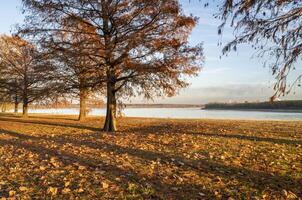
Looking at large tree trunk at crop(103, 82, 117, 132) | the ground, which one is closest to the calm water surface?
large tree trunk at crop(103, 82, 117, 132)

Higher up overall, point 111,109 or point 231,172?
point 111,109

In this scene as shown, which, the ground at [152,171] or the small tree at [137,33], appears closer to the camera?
the ground at [152,171]

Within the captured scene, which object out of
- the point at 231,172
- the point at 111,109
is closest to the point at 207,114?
the point at 111,109

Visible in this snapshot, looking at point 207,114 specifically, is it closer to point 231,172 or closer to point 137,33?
point 137,33

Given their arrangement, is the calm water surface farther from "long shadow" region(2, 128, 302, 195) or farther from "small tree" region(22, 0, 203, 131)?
"long shadow" region(2, 128, 302, 195)

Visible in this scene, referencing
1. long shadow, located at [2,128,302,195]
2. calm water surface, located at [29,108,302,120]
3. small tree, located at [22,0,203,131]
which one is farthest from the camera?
calm water surface, located at [29,108,302,120]

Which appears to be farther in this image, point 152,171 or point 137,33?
point 137,33

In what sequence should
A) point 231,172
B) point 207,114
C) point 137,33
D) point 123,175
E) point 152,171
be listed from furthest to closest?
point 207,114 → point 137,33 → point 231,172 → point 152,171 → point 123,175

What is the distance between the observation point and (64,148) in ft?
34.6

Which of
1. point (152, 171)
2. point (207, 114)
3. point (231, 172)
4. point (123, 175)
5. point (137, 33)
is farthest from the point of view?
point (207, 114)

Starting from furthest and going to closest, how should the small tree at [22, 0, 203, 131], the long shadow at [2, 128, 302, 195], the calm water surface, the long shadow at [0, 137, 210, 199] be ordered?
the calm water surface → the small tree at [22, 0, 203, 131] → the long shadow at [2, 128, 302, 195] → the long shadow at [0, 137, 210, 199]

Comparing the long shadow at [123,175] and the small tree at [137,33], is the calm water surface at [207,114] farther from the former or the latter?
the long shadow at [123,175]

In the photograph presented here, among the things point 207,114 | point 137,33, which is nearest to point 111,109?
point 137,33

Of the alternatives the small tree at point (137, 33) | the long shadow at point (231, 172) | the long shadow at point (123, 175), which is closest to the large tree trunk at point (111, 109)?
the small tree at point (137, 33)
